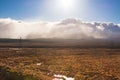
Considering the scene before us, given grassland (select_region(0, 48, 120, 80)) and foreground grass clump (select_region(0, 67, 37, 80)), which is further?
grassland (select_region(0, 48, 120, 80))

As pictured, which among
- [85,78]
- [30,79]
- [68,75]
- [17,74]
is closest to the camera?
[30,79]

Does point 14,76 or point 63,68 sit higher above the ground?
point 14,76

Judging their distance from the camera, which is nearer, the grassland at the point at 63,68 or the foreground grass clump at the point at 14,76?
the foreground grass clump at the point at 14,76

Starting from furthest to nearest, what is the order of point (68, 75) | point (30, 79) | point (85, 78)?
1. point (68, 75)
2. point (85, 78)
3. point (30, 79)

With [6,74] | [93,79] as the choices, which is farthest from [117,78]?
[6,74]

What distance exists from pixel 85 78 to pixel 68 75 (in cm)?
444

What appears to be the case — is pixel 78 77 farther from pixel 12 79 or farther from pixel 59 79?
pixel 12 79

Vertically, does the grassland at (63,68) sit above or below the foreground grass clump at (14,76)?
below

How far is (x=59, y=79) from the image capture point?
39094mm

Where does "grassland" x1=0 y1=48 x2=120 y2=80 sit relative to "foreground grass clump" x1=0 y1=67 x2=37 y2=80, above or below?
below

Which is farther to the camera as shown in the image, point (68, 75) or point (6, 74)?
point (68, 75)

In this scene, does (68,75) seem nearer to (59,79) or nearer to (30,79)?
(59,79)

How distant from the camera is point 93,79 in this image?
41.0 m

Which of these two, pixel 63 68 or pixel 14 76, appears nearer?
pixel 14 76
